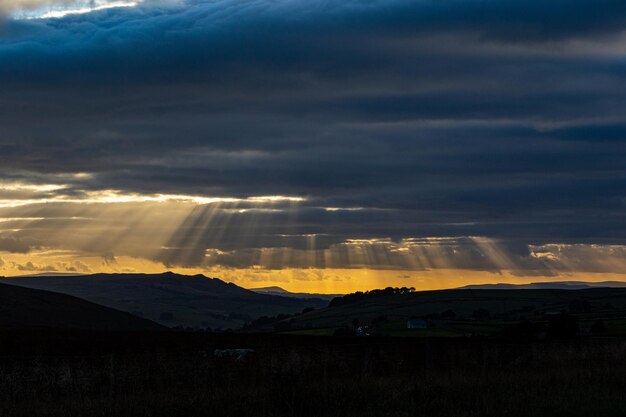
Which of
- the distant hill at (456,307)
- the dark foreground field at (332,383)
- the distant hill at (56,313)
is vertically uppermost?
the dark foreground field at (332,383)

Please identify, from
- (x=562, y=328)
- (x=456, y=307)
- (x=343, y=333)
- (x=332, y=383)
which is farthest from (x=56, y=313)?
(x=456, y=307)

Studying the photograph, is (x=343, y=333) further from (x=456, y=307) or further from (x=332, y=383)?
(x=456, y=307)

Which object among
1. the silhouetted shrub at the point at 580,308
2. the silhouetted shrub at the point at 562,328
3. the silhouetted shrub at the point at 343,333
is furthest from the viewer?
the silhouetted shrub at the point at 580,308

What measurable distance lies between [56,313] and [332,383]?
85893 mm

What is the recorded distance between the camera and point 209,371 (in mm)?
27266

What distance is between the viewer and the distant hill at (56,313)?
92250 mm

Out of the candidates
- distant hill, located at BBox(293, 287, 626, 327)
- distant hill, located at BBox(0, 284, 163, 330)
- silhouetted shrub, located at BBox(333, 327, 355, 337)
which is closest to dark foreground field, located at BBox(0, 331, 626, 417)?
silhouetted shrub, located at BBox(333, 327, 355, 337)

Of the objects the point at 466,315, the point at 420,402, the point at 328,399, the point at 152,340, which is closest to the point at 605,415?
the point at 420,402

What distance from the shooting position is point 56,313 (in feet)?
336

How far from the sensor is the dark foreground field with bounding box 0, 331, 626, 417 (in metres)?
20.2

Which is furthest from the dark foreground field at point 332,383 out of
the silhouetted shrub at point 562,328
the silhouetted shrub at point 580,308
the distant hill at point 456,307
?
the distant hill at point 456,307

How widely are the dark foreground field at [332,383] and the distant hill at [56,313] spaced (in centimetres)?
5976

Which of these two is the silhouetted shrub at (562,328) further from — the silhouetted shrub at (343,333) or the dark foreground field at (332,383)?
the dark foreground field at (332,383)

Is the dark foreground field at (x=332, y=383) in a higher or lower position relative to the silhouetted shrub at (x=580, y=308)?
higher
